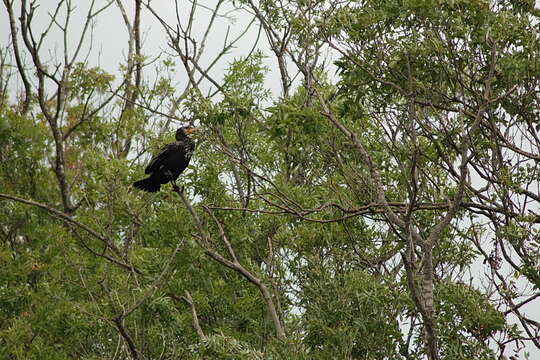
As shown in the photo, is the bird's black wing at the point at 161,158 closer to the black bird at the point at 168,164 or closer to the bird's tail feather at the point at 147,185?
the black bird at the point at 168,164

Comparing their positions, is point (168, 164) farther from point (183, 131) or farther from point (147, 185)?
point (183, 131)

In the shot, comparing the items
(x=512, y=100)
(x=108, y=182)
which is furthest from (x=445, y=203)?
(x=108, y=182)

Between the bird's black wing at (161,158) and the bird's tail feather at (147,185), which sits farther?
the bird's tail feather at (147,185)

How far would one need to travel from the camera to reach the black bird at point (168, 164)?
966 cm

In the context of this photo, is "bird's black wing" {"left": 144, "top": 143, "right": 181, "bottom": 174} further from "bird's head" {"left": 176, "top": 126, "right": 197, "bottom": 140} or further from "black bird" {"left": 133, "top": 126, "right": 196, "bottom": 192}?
"bird's head" {"left": 176, "top": 126, "right": 197, "bottom": 140}

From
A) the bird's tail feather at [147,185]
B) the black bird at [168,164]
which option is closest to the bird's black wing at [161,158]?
the black bird at [168,164]

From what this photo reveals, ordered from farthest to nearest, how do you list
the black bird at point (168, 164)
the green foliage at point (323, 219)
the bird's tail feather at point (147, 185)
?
the bird's tail feather at point (147, 185), the black bird at point (168, 164), the green foliage at point (323, 219)

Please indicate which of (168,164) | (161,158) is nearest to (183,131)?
(161,158)

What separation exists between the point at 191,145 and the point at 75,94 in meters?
5.70

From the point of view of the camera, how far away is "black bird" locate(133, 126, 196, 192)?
9.66 meters

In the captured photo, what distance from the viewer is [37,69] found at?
15.1 metres

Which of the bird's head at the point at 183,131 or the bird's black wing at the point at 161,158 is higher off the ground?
the bird's head at the point at 183,131

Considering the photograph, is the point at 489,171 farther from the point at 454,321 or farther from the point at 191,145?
the point at 191,145

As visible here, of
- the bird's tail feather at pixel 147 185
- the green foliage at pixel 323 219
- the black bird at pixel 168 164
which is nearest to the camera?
the green foliage at pixel 323 219
